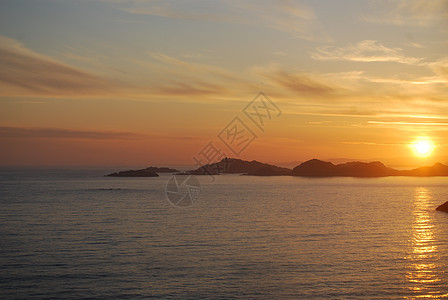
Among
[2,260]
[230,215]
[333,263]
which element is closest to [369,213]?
[230,215]

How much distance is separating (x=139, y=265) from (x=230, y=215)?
3808 centimetres

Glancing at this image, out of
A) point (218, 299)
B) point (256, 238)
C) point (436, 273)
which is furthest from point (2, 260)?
point (436, 273)

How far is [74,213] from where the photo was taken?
71.8 metres

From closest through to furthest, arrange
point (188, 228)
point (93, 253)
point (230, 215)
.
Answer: point (93, 253)
point (188, 228)
point (230, 215)

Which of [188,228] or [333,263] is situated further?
[188,228]

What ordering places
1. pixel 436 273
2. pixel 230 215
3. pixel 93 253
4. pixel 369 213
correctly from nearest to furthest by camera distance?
pixel 436 273, pixel 93 253, pixel 230 215, pixel 369 213

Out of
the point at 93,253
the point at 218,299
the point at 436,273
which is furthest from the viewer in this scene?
the point at 93,253

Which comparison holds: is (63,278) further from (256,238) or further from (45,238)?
(256,238)

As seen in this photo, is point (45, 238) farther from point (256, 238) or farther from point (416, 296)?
point (416, 296)

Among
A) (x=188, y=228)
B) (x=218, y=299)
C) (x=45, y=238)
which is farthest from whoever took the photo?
(x=188, y=228)

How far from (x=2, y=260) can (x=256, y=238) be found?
25733 mm

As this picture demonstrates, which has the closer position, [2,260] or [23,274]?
[23,274]

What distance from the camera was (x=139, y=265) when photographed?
34219 mm

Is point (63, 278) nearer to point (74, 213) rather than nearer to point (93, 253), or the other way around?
point (93, 253)
